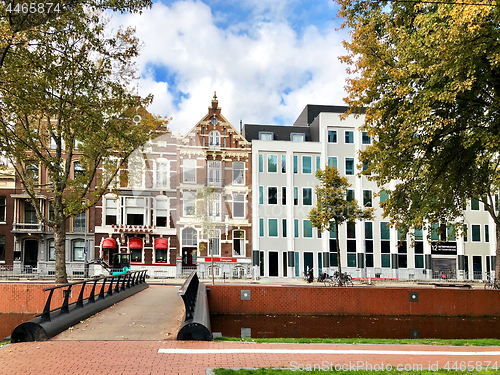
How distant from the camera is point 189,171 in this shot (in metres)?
43.2

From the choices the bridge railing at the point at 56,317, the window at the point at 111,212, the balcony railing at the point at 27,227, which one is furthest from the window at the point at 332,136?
the bridge railing at the point at 56,317

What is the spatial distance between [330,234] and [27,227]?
3008cm

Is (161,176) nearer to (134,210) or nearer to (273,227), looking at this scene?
(134,210)

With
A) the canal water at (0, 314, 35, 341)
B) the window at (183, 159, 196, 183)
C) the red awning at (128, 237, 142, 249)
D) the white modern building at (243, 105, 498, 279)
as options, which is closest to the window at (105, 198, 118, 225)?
the red awning at (128, 237, 142, 249)

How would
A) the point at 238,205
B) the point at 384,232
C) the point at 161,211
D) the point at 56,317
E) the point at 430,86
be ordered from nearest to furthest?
the point at 56,317 < the point at 430,86 < the point at 161,211 < the point at 238,205 < the point at 384,232

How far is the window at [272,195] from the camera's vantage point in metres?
44.1

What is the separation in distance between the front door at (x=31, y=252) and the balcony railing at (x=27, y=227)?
142cm

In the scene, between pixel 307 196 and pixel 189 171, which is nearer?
pixel 189 171

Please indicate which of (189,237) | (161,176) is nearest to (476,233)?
(189,237)

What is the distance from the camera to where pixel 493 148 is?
12.9 meters

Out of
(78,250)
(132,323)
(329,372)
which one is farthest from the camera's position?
(78,250)

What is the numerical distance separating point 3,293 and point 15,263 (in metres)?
21.9

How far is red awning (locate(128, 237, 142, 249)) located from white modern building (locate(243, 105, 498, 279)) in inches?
447

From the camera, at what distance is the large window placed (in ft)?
138
